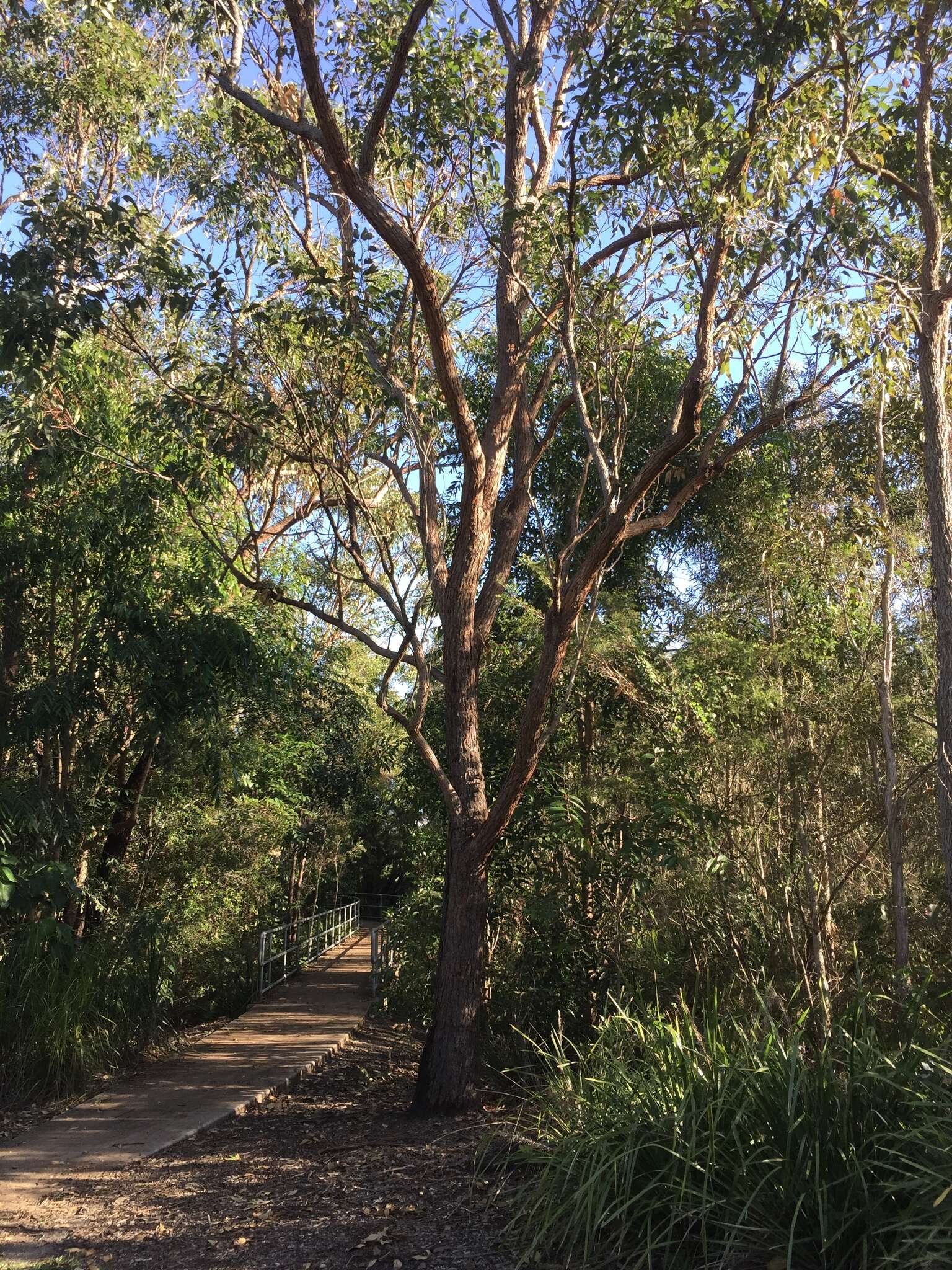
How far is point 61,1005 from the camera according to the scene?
8.57 m

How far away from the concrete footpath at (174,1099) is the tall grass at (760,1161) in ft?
9.77

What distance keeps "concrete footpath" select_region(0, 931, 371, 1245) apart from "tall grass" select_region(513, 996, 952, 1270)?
298cm

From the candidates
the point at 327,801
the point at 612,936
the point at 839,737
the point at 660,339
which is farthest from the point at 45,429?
the point at 327,801

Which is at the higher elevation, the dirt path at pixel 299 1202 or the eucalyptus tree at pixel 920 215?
the eucalyptus tree at pixel 920 215

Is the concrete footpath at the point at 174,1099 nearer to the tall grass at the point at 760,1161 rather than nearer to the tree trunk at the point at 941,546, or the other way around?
the tall grass at the point at 760,1161

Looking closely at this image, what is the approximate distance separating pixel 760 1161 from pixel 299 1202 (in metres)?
2.86

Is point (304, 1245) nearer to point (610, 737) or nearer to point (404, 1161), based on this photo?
point (404, 1161)

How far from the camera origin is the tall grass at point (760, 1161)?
12.1ft

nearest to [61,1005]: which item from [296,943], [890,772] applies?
[890,772]

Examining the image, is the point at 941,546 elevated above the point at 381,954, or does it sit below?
above

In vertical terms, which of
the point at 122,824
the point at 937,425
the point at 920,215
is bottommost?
the point at 122,824

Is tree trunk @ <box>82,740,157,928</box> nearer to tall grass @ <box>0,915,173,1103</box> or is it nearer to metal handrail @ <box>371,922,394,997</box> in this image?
tall grass @ <box>0,915,173,1103</box>

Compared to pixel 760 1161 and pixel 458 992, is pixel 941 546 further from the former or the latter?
pixel 458 992

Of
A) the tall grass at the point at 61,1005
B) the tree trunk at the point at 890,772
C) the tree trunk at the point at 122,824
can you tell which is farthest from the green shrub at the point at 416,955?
the tree trunk at the point at 890,772
